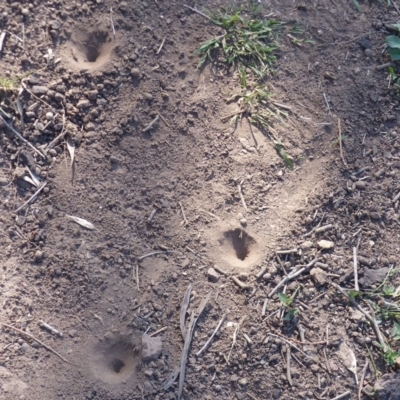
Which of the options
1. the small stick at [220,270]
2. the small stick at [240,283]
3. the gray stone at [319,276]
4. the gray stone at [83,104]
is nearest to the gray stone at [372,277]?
the gray stone at [319,276]

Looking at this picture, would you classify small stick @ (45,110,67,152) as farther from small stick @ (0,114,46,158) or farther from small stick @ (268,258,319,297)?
small stick @ (268,258,319,297)

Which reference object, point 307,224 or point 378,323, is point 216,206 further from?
point 378,323

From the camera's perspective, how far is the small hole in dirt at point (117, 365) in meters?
2.55

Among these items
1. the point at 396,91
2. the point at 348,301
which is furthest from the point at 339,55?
the point at 348,301

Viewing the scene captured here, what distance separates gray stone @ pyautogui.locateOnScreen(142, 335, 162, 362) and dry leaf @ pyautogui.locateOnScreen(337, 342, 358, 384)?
0.88 m

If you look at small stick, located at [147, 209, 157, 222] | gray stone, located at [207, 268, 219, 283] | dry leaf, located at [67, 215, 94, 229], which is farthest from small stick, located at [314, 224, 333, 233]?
dry leaf, located at [67, 215, 94, 229]

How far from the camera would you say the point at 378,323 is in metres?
2.71

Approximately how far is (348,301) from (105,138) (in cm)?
148

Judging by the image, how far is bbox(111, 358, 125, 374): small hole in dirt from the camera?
8.38ft

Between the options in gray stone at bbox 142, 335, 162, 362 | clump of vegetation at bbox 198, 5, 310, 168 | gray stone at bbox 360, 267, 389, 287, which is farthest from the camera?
clump of vegetation at bbox 198, 5, 310, 168

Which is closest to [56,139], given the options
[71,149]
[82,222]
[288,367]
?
[71,149]

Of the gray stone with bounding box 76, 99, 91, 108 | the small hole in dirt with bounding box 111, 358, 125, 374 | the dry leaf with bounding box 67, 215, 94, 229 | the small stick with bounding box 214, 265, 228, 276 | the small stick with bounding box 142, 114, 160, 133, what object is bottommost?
the small hole in dirt with bounding box 111, 358, 125, 374

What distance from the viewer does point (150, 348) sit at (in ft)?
8.29

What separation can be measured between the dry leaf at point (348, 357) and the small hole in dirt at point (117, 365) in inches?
41.4
